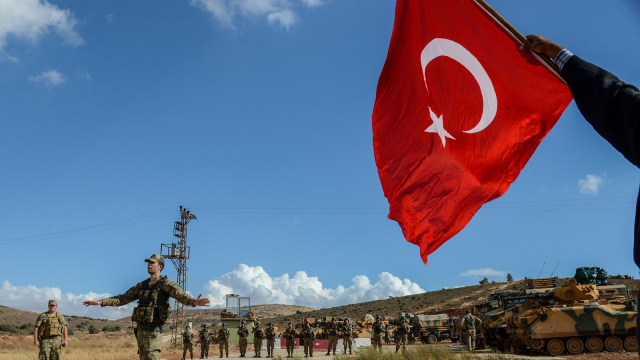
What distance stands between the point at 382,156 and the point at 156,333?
404 cm

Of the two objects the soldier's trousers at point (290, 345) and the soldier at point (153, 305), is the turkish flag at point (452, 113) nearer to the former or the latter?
the soldier at point (153, 305)

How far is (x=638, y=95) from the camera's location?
2.22 m

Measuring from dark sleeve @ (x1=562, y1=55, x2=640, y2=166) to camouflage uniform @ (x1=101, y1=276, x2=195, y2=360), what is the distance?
19.9 ft

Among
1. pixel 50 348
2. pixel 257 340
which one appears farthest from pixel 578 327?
pixel 50 348

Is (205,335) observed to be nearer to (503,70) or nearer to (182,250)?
(182,250)

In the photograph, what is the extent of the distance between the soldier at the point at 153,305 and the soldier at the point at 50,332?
5.74 meters

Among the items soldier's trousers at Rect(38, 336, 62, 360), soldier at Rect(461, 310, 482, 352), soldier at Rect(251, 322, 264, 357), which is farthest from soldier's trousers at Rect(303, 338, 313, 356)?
soldier's trousers at Rect(38, 336, 62, 360)

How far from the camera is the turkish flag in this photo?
538cm

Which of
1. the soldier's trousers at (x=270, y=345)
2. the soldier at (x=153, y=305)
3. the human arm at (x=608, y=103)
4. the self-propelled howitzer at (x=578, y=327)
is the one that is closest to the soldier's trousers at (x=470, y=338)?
the self-propelled howitzer at (x=578, y=327)

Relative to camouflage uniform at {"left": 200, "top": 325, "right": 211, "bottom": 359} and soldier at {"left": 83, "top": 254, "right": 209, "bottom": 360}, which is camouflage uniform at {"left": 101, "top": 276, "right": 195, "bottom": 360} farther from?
camouflage uniform at {"left": 200, "top": 325, "right": 211, "bottom": 359}

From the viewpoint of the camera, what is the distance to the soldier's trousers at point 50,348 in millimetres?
12750

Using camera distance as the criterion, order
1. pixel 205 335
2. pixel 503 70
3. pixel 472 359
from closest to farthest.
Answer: pixel 503 70 < pixel 472 359 < pixel 205 335

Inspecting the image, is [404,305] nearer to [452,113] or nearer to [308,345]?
[308,345]

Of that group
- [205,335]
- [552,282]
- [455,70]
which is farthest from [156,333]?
[552,282]
